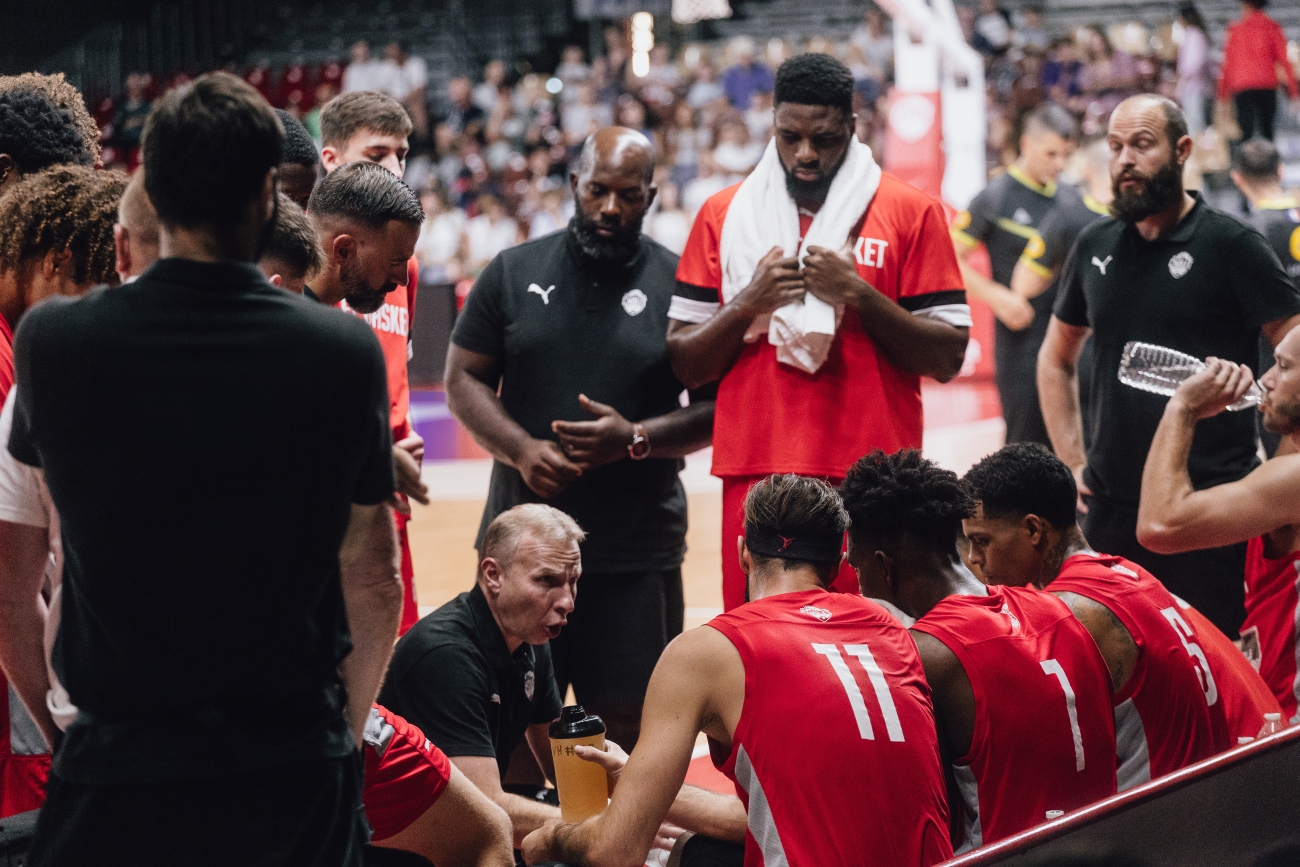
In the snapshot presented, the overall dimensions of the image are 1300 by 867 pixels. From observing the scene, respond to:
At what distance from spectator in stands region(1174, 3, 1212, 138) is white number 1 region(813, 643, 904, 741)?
1510cm

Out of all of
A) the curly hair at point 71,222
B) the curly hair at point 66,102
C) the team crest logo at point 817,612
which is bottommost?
the team crest logo at point 817,612

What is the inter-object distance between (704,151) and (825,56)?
46.3ft

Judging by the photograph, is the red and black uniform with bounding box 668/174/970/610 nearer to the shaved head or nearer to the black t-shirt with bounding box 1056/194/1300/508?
the shaved head

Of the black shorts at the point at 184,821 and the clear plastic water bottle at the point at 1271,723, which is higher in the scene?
the black shorts at the point at 184,821

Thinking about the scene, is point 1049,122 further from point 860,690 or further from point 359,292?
point 860,690

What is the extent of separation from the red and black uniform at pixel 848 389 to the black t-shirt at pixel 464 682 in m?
0.71

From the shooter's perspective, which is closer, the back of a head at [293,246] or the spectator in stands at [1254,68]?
the back of a head at [293,246]

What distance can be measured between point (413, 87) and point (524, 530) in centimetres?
1749

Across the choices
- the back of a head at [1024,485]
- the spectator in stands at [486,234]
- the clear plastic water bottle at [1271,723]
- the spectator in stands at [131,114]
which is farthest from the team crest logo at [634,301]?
the spectator in stands at [131,114]

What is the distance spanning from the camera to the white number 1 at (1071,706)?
2727 mm

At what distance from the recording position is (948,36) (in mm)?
12461

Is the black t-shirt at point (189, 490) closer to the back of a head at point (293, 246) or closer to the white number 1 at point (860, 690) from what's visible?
the back of a head at point (293, 246)

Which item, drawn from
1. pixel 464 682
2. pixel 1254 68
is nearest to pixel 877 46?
pixel 1254 68

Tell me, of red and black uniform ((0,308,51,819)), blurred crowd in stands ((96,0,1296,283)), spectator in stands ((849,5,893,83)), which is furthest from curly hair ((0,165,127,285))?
spectator in stands ((849,5,893,83))
